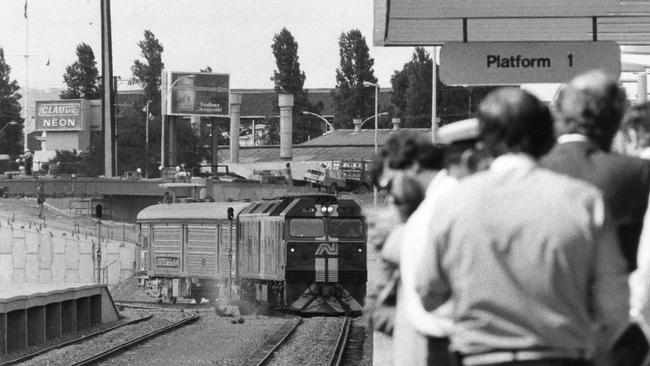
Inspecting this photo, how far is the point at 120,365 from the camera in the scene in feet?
81.9

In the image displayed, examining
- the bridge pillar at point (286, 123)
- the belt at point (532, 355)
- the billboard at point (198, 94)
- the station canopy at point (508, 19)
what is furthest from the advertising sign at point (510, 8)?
the billboard at point (198, 94)

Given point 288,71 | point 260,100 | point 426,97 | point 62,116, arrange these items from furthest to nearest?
point 260,100 → point 288,71 → point 62,116 → point 426,97

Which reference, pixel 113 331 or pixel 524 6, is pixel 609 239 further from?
pixel 113 331

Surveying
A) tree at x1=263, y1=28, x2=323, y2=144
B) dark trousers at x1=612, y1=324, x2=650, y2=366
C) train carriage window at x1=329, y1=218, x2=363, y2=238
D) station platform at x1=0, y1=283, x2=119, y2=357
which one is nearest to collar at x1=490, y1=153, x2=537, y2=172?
dark trousers at x1=612, y1=324, x2=650, y2=366

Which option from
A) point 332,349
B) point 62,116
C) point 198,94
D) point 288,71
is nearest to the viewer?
point 332,349

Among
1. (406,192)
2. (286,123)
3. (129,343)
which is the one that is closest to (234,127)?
(286,123)

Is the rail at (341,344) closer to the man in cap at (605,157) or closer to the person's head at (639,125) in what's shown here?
the person's head at (639,125)

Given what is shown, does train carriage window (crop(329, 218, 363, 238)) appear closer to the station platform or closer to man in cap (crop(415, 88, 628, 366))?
the station platform

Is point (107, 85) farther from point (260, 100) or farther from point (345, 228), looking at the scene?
point (260, 100)

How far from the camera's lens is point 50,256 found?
71188mm

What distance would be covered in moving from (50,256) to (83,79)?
197 ft

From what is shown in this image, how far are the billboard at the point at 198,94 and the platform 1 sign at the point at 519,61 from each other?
291 feet

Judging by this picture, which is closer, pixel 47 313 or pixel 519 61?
pixel 519 61

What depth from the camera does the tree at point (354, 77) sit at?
405 ft
